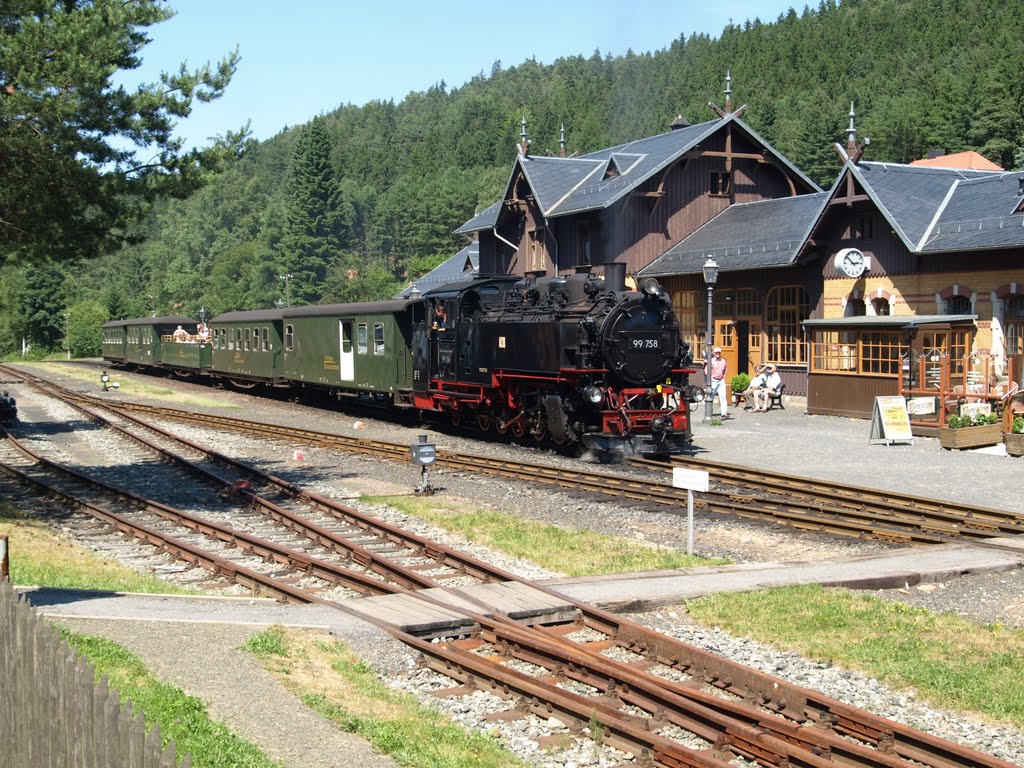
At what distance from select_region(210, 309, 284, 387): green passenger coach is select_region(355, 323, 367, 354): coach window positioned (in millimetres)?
6460

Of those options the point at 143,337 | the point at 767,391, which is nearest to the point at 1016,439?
the point at 767,391

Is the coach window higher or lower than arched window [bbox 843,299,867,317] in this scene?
lower

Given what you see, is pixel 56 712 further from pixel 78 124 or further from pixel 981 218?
pixel 981 218

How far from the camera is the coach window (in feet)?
89.6

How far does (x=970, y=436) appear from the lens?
67.2 ft

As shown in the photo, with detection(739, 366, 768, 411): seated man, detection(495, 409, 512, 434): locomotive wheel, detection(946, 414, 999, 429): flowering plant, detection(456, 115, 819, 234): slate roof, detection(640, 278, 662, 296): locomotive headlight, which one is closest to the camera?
detection(640, 278, 662, 296): locomotive headlight

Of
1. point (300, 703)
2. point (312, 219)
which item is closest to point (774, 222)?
point (300, 703)

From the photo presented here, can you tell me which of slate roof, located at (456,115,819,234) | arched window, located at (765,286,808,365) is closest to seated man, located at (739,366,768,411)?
arched window, located at (765,286,808,365)

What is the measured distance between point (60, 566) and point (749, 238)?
2668 cm

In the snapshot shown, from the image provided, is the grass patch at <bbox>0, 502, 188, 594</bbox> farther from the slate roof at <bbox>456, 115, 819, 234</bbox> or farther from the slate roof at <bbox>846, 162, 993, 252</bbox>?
the slate roof at <bbox>456, 115, 819, 234</bbox>

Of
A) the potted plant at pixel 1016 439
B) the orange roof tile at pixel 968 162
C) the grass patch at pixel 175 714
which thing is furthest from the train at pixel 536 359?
the orange roof tile at pixel 968 162

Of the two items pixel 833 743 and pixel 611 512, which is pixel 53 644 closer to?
pixel 833 743

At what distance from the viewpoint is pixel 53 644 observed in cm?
441

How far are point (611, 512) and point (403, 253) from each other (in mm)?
125247
